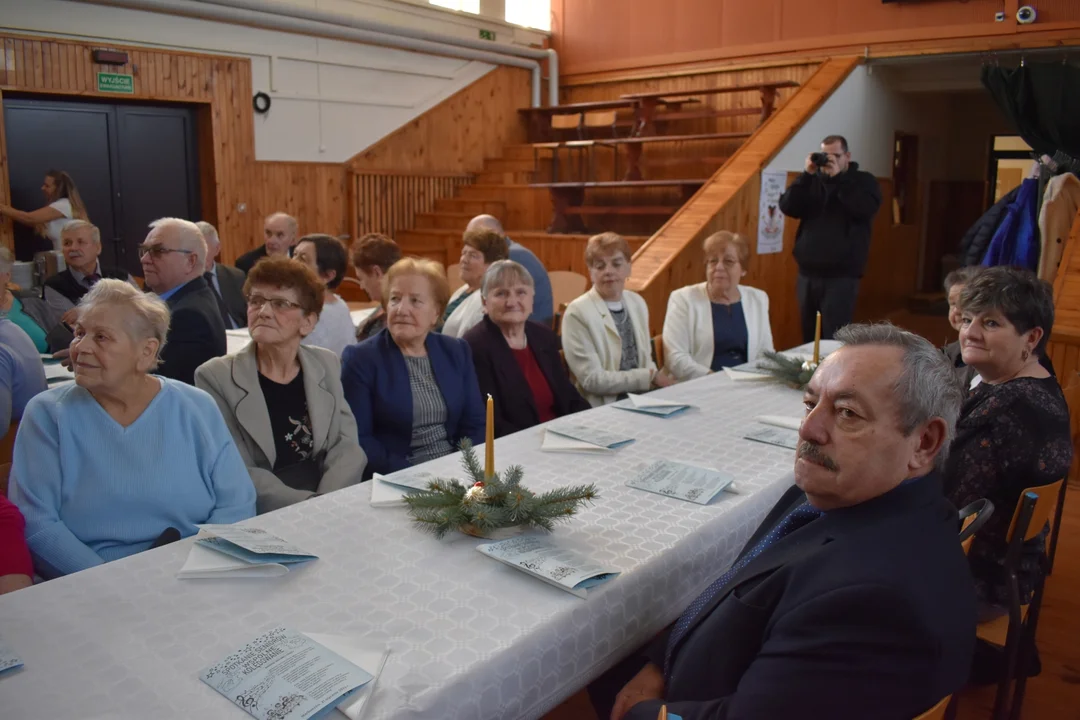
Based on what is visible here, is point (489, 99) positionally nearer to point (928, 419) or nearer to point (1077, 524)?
point (1077, 524)

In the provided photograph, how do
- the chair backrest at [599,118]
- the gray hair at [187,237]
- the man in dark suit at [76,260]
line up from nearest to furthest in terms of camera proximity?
1. the gray hair at [187,237]
2. the man in dark suit at [76,260]
3. the chair backrest at [599,118]

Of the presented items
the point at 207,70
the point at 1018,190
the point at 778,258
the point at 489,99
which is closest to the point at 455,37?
the point at 489,99

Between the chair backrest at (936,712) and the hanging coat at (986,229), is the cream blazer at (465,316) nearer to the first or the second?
the chair backrest at (936,712)

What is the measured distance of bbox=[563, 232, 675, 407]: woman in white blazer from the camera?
379cm

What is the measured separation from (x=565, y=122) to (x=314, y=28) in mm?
3464

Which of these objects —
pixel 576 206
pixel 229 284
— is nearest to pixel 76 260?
pixel 229 284

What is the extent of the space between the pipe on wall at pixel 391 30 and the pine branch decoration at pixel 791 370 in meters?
6.51

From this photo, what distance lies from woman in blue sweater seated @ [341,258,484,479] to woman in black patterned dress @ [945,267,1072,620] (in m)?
1.51

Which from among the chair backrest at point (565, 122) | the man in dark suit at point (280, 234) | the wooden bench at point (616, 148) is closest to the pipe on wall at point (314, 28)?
the chair backrest at point (565, 122)

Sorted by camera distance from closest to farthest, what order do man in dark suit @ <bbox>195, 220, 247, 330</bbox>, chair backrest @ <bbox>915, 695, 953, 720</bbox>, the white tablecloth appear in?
chair backrest @ <bbox>915, 695, 953, 720</bbox> → the white tablecloth → man in dark suit @ <bbox>195, 220, 247, 330</bbox>

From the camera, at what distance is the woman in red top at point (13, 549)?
1.79 metres

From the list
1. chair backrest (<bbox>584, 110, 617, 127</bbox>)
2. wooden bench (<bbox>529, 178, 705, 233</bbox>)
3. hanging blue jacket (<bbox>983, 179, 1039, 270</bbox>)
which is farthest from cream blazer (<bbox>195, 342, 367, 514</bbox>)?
chair backrest (<bbox>584, 110, 617, 127</bbox>)

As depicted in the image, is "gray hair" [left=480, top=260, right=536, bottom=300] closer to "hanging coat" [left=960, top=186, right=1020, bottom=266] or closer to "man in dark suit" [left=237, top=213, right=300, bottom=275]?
"man in dark suit" [left=237, top=213, right=300, bottom=275]

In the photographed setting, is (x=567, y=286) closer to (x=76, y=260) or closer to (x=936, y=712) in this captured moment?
(x=76, y=260)
